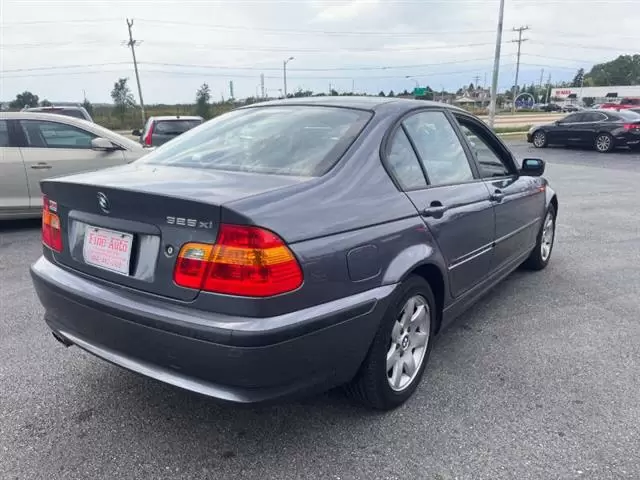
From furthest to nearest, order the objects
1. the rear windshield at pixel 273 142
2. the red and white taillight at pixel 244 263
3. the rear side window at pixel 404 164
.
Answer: the rear side window at pixel 404 164
the rear windshield at pixel 273 142
the red and white taillight at pixel 244 263

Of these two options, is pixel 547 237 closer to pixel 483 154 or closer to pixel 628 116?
pixel 483 154

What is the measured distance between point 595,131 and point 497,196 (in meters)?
18.5

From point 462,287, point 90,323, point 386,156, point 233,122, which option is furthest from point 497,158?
point 90,323

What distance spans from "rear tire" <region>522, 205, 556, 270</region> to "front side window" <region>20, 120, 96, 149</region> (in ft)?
18.4

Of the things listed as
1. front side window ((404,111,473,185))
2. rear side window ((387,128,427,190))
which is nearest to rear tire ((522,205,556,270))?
front side window ((404,111,473,185))

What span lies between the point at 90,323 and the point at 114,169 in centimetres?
88

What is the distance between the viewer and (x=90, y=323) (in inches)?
95.8

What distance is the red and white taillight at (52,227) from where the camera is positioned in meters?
2.67

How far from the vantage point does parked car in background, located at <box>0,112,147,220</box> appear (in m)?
6.63

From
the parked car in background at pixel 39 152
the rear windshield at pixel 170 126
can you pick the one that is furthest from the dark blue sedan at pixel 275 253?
the rear windshield at pixel 170 126

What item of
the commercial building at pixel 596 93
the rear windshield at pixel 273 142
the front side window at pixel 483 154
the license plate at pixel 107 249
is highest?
the rear windshield at pixel 273 142

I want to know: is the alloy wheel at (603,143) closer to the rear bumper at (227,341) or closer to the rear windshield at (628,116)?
the rear windshield at (628,116)

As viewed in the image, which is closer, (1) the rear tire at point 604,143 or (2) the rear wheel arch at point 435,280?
(2) the rear wheel arch at point 435,280

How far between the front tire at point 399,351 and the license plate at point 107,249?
46.6 inches
